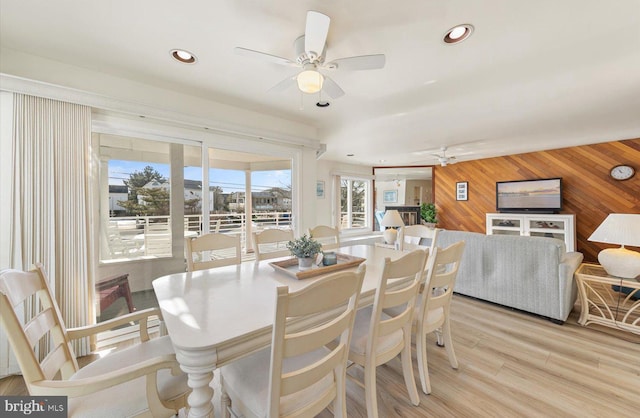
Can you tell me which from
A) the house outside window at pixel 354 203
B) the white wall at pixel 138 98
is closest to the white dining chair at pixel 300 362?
the white wall at pixel 138 98

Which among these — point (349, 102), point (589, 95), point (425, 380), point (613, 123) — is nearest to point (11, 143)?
point (349, 102)

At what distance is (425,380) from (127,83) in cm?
345

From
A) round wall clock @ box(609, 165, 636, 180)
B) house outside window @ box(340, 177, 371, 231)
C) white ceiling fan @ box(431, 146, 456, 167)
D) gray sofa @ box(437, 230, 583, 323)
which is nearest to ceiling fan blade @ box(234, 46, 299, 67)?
gray sofa @ box(437, 230, 583, 323)

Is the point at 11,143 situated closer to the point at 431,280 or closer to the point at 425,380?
the point at 431,280

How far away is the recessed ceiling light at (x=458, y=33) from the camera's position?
1594 millimetres

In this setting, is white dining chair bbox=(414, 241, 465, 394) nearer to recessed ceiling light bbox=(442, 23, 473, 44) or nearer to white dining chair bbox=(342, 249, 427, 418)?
white dining chair bbox=(342, 249, 427, 418)

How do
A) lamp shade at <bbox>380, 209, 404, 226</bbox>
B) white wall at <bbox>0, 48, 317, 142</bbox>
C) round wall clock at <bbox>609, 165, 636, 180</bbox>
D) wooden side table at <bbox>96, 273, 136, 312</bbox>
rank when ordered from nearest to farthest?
white wall at <bbox>0, 48, 317, 142</bbox>
wooden side table at <bbox>96, 273, 136, 312</bbox>
lamp shade at <bbox>380, 209, 404, 226</bbox>
round wall clock at <bbox>609, 165, 636, 180</bbox>

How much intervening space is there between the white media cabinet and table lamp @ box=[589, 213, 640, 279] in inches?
125

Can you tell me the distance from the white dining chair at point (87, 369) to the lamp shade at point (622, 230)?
11.1 feet

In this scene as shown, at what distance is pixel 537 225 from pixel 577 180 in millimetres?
1090

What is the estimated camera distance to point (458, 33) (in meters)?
1.66

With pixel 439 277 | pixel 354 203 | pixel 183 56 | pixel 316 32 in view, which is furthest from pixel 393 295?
pixel 354 203

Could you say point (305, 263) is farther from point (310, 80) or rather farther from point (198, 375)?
point (310, 80)

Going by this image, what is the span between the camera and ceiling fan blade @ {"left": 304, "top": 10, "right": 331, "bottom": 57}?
52.1 inches
